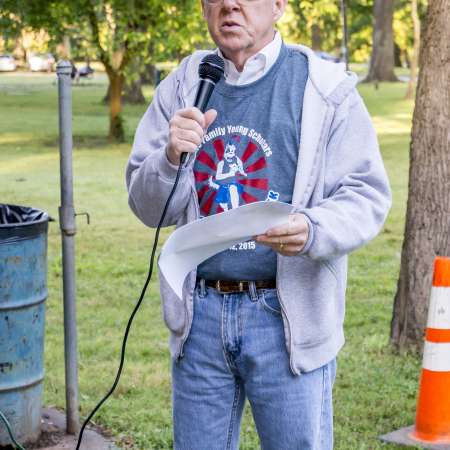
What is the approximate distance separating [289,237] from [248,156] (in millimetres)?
278

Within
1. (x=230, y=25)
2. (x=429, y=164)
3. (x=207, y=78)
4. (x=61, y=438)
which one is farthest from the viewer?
(x=429, y=164)

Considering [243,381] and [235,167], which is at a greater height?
[235,167]

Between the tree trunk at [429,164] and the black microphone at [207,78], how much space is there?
3.74 metres

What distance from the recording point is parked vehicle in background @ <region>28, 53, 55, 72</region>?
22797 mm

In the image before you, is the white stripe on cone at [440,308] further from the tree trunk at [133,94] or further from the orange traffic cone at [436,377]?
the tree trunk at [133,94]

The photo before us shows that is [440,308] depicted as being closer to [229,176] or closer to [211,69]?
[229,176]

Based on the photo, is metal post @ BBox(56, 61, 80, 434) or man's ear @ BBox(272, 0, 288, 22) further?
metal post @ BBox(56, 61, 80, 434)

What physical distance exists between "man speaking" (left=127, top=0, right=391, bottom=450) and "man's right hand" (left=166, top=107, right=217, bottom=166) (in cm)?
9

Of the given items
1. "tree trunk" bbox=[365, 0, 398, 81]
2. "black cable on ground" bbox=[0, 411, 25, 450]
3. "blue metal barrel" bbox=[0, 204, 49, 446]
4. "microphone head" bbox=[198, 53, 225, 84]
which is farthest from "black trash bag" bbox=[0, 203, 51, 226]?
"tree trunk" bbox=[365, 0, 398, 81]

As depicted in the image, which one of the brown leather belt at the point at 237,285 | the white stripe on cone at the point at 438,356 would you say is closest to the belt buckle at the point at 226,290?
the brown leather belt at the point at 237,285

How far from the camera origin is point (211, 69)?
2.73m

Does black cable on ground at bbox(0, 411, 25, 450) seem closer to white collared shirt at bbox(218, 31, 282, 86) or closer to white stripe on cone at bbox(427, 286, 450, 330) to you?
white stripe on cone at bbox(427, 286, 450, 330)

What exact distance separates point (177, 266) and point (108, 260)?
7.60 metres

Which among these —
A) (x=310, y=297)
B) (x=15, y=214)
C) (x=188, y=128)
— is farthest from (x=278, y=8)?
(x=15, y=214)
